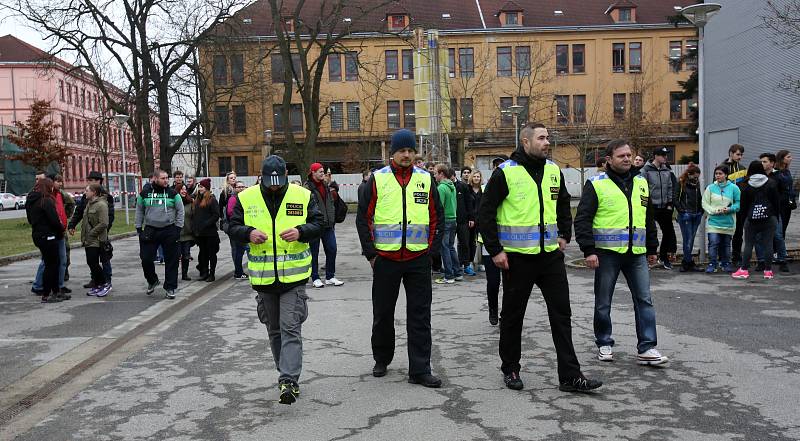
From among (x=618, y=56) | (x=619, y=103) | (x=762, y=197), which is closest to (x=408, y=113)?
(x=619, y=103)

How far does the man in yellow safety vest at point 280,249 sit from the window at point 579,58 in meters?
53.5

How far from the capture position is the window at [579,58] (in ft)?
183

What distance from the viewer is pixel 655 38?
55750mm

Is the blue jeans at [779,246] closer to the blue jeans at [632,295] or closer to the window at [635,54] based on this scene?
the blue jeans at [632,295]

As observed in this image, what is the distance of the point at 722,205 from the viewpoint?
11562 mm

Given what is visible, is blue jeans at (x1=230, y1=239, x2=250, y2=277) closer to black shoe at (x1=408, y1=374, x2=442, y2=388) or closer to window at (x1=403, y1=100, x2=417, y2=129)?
black shoe at (x1=408, y1=374, x2=442, y2=388)

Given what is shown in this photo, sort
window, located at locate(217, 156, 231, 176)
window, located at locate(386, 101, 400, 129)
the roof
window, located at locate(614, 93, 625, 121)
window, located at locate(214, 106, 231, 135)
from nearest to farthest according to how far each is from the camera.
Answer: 1. window, located at locate(214, 106, 231, 135)
2. window, located at locate(614, 93, 625, 121)
3. the roof
4. window, located at locate(386, 101, 400, 129)
5. window, located at locate(217, 156, 231, 176)

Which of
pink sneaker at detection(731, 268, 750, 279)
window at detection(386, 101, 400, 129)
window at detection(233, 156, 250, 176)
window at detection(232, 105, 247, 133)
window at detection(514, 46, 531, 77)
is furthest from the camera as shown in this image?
window at detection(233, 156, 250, 176)

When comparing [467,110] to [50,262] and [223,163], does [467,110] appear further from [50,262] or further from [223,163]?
[50,262]

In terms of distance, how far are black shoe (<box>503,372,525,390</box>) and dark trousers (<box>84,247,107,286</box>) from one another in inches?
292

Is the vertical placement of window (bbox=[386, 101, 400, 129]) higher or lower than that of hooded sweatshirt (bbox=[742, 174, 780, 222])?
higher

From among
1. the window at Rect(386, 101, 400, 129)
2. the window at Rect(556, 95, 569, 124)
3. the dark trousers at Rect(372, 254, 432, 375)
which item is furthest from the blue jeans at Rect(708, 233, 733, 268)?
the window at Rect(386, 101, 400, 129)

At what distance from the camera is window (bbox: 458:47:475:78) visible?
53053 mm

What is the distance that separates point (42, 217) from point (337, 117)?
46.3 m
